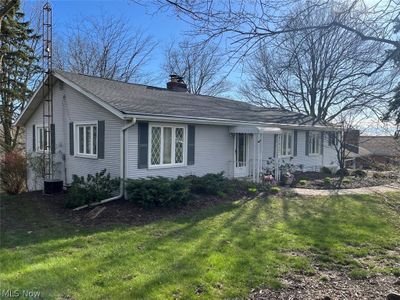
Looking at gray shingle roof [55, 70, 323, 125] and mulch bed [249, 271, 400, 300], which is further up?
gray shingle roof [55, 70, 323, 125]

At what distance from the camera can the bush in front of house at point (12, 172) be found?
12586 millimetres

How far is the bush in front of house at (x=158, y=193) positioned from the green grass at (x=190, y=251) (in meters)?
0.76

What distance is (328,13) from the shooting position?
5234mm

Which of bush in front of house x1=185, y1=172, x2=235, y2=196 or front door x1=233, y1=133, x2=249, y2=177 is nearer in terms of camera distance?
bush in front of house x1=185, y1=172, x2=235, y2=196

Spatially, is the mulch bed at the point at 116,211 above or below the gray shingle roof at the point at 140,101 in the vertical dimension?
below

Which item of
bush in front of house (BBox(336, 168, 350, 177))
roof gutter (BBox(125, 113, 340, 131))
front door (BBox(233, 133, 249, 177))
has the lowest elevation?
bush in front of house (BBox(336, 168, 350, 177))

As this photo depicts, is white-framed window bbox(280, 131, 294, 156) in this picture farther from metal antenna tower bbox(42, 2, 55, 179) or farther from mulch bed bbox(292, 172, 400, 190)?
metal antenna tower bbox(42, 2, 55, 179)

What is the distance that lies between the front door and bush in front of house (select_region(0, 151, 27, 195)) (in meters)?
8.14

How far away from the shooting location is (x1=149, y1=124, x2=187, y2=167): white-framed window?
1058cm

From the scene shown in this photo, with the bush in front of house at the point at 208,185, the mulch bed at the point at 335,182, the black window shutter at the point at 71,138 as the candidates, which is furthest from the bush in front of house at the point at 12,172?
the mulch bed at the point at 335,182

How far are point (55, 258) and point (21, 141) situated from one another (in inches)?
770

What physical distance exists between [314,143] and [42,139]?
44.5 feet

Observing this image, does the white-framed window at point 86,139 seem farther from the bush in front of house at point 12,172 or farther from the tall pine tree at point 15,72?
the tall pine tree at point 15,72

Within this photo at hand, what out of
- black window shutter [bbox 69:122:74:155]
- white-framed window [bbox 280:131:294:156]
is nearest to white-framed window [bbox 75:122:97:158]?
black window shutter [bbox 69:122:74:155]
